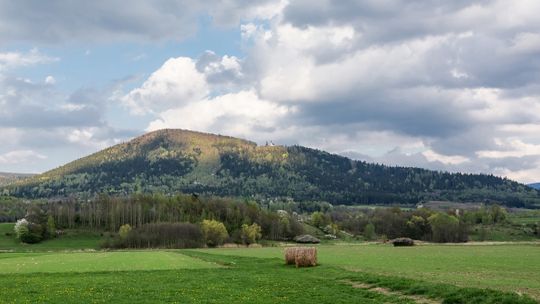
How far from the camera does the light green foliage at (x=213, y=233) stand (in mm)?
176750

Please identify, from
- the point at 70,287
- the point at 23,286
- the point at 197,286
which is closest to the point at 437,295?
the point at 197,286

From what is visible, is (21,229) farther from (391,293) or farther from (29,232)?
(391,293)

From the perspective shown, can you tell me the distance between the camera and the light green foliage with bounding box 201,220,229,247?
580 ft

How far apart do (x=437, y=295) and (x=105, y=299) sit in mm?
20448

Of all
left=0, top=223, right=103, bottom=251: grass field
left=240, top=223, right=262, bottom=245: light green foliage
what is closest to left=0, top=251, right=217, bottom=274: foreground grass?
left=0, top=223, right=103, bottom=251: grass field

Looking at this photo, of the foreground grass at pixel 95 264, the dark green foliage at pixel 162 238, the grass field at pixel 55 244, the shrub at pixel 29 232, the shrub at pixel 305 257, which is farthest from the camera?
the shrub at pixel 29 232

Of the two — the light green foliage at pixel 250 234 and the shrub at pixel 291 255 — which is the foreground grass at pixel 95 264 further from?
the light green foliage at pixel 250 234

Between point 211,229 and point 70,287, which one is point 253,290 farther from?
point 211,229

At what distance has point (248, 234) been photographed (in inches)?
7495

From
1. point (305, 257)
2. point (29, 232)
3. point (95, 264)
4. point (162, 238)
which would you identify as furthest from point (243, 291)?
point (29, 232)

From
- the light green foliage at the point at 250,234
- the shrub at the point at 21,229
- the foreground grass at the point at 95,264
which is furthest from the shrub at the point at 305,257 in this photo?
the shrub at the point at 21,229

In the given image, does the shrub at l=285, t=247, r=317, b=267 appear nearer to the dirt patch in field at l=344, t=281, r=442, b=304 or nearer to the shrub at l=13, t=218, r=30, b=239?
the dirt patch in field at l=344, t=281, r=442, b=304

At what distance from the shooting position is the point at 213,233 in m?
180

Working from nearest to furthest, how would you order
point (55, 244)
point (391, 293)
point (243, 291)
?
point (391, 293) → point (243, 291) → point (55, 244)
